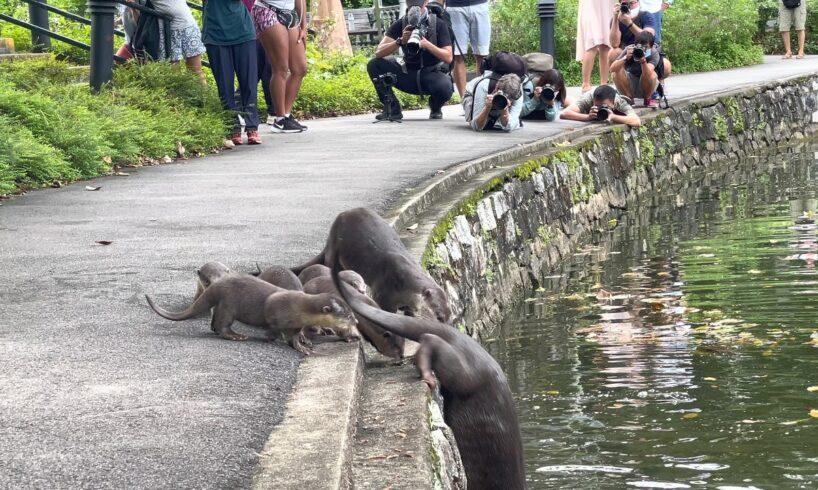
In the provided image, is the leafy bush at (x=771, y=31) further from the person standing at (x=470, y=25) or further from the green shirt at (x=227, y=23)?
the green shirt at (x=227, y=23)

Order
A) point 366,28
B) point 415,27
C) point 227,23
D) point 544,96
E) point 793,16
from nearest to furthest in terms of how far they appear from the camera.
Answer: point 227,23 → point 415,27 → point 544,96 → point 793,16 → point 366,28

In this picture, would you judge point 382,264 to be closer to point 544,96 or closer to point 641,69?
point 544,96

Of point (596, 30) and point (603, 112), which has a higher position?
point (596, 30)

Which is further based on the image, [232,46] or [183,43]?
[183,43]

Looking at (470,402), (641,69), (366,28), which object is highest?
(366,28)

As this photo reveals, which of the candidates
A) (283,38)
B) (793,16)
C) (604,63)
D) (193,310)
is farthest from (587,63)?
(793,16)

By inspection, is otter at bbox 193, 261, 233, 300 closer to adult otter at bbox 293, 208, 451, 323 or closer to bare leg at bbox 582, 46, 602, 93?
adult otter at bbox 293, 208, 451, 323

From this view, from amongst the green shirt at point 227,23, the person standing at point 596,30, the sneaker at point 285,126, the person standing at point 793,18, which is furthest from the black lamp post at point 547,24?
the person standing at point 793,18

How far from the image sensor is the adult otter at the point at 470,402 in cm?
408

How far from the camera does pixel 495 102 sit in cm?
1234

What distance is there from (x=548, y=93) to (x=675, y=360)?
→ 23.7ft

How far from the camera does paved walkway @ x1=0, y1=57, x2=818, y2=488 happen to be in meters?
3.21

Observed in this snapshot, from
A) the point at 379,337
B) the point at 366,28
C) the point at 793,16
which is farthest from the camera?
the point at 366,28

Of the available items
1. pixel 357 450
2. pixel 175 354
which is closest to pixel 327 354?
pixel 175 354
